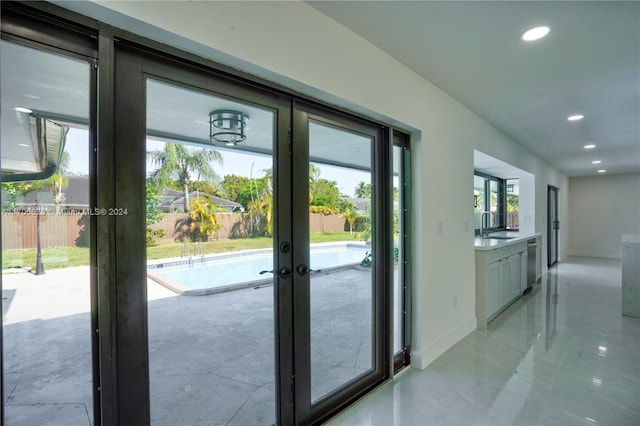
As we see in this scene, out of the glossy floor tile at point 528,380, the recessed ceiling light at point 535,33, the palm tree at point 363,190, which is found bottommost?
the glossy floor tile at point 528,380

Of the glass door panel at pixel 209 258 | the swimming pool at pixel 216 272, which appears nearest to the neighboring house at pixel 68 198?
the glass door panel at pixel 209 258

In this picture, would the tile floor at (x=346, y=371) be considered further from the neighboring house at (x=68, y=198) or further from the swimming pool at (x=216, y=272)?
the neighboring house at (x=68, y=198)

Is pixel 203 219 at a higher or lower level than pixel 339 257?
higher

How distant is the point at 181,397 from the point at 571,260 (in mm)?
10512

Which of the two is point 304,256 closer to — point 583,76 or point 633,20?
point 633,20

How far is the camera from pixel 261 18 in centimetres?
154

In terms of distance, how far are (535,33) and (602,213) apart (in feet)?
33.2

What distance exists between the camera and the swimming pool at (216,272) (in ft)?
4.72

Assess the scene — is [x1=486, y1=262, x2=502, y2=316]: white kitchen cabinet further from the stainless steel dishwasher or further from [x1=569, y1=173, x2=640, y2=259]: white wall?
[x1=569, y1=173, x2=640, y2=259]: white wall

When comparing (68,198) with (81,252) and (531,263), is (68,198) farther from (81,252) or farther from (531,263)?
(531,263)

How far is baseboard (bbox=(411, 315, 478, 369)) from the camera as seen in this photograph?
2.73m

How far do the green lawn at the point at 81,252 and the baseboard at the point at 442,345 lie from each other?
5.02 feet

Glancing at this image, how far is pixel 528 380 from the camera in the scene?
2467 mm

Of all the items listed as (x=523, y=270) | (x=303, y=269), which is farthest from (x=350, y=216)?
(x=523, y=270)
